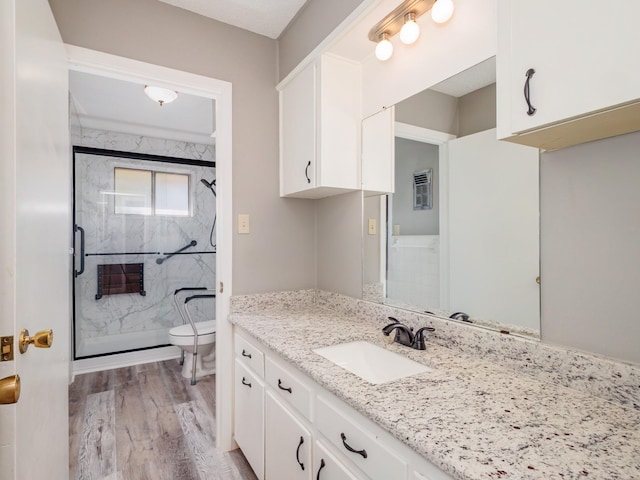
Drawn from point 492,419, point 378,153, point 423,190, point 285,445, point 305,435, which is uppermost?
point 378,153

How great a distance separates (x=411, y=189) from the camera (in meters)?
1.60


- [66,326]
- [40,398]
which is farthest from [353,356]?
[66,326]

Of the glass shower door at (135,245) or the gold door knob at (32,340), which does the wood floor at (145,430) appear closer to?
the glass shower door at (135,245)

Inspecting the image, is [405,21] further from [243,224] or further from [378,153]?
[243,224]

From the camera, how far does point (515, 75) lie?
84cm

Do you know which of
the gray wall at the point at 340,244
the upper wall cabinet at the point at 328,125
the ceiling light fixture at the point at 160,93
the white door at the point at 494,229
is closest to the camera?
the white door at the point at 494,229

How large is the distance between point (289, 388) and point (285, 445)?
0.25m

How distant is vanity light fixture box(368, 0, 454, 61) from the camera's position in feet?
4.25

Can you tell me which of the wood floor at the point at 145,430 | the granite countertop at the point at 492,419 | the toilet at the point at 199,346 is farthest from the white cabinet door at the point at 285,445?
the toilet at the point at 199,346

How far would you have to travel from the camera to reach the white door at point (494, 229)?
1115mm

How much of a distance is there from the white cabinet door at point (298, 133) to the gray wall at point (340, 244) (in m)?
0.26

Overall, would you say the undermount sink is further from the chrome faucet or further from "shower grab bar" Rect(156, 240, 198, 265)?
"shower grab bar" Rect(156, 240, 198, 265)

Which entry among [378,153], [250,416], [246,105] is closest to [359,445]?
[250,416]

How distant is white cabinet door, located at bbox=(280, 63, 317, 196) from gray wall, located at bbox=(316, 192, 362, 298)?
0.86 ft
